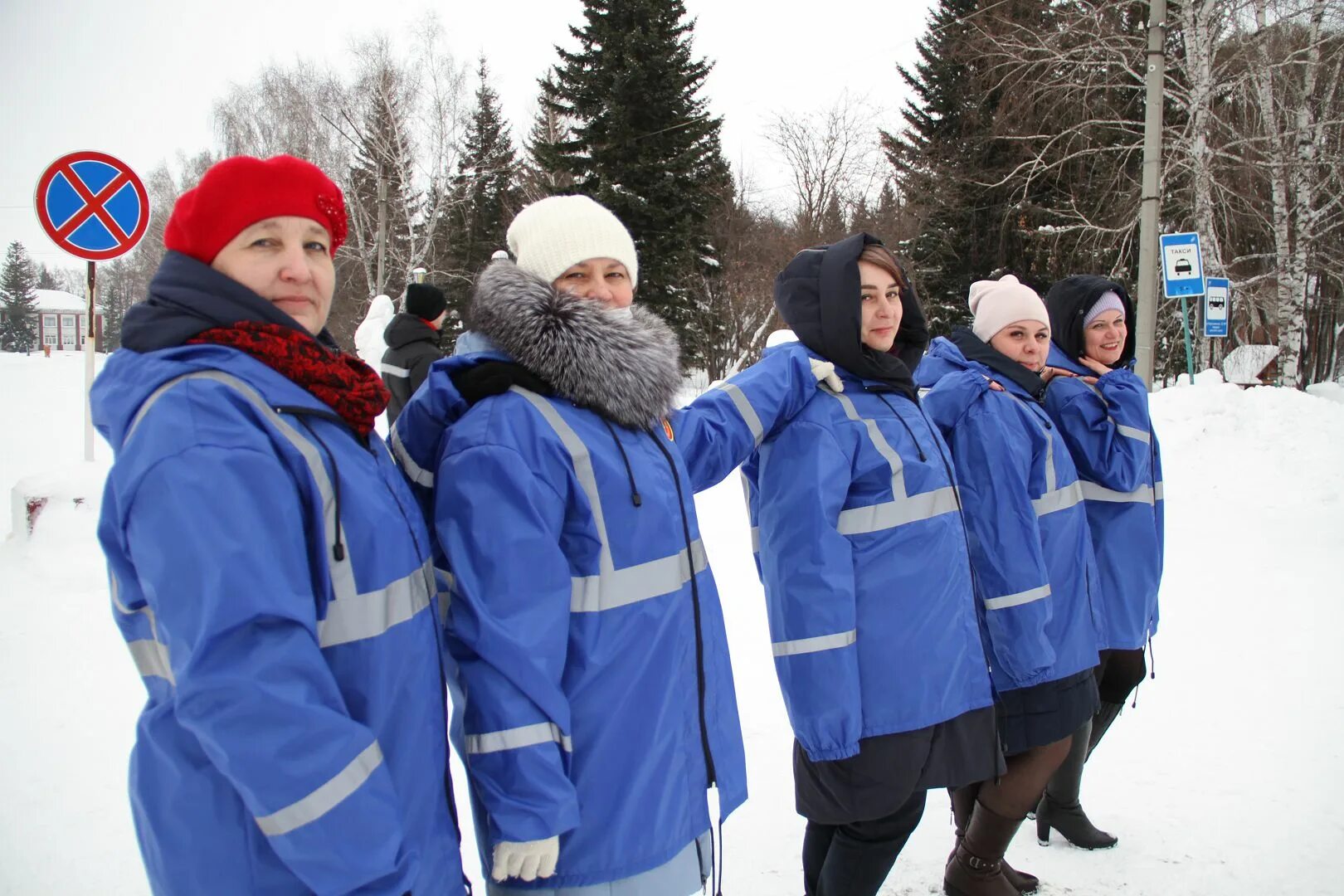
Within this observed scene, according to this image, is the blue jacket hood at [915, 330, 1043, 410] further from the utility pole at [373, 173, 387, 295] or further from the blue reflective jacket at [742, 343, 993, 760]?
the utility pole at [373, 173, 387, 295]

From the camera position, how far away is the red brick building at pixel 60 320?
6869 centimetres

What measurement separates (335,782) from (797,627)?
130cm

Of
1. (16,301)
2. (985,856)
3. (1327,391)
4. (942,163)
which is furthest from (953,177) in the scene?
(16,301)

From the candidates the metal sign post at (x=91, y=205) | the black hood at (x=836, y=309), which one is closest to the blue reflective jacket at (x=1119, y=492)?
the black hood at (x=836, y=309)

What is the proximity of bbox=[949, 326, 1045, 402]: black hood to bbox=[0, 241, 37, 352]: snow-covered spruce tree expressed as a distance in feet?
218

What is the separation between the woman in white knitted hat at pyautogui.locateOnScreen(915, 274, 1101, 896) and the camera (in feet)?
8.05

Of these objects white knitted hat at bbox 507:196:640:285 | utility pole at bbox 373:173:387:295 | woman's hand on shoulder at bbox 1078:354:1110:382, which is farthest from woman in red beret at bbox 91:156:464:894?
utility pole at bbox 373:173:387:295

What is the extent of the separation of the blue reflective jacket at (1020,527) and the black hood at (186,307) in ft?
6.66

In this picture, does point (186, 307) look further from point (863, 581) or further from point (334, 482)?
point (863, 581)

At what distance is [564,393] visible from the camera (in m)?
1.73

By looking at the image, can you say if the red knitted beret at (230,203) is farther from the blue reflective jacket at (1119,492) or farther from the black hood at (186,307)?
the blue reflective jacket at (1119,492)

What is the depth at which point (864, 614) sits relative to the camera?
223 cm

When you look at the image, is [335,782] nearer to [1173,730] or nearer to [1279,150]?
[1173,730]

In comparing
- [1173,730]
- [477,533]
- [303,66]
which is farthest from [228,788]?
[303,66]
